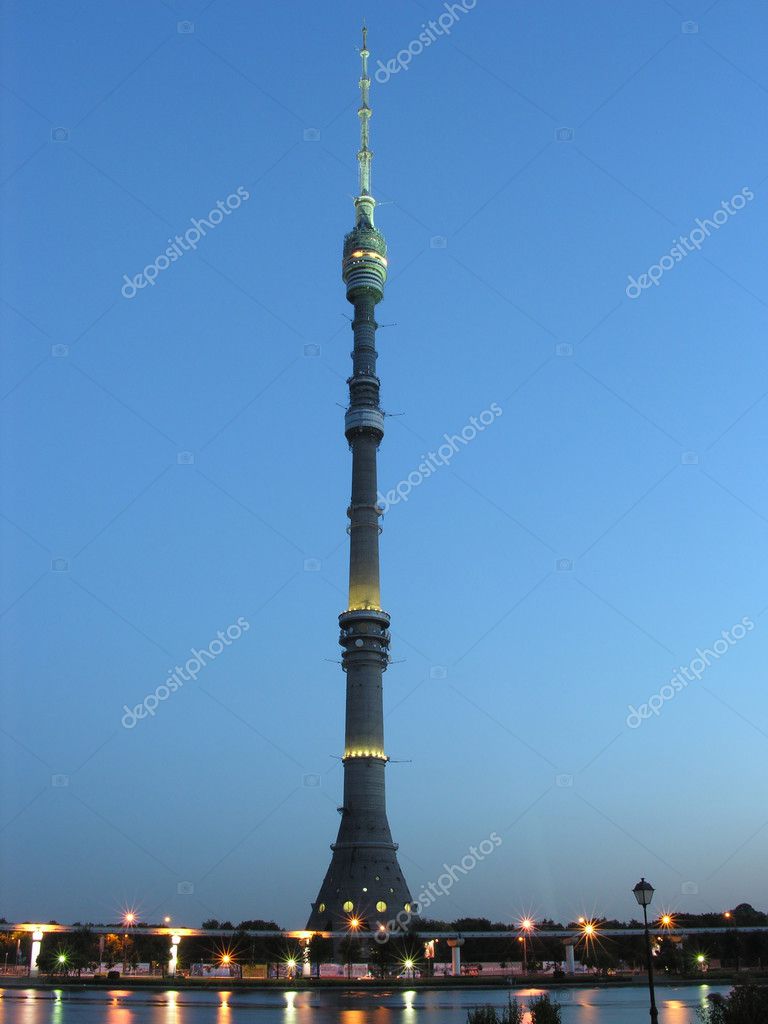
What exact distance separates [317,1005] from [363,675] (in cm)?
7561

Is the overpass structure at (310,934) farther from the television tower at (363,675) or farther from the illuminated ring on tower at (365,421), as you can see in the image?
the illuminated ring on tower at (365,421)

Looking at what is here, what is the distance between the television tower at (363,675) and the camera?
12638 cm

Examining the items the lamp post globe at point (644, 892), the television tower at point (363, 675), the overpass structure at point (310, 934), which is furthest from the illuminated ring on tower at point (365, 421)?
the lamp post globe at point (644, 892)

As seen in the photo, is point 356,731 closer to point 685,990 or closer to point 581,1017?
point 685,990

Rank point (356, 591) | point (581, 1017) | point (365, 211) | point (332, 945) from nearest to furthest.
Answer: point (581, 1017) → point (332, 945) → point (356, 591) → point (365, 211)

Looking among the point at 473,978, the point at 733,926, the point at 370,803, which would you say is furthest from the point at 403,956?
the point at 733,926

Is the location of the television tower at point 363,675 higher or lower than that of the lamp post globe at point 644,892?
higher

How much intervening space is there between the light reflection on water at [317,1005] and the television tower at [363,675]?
47.8 metres

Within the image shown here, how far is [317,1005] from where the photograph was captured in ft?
195

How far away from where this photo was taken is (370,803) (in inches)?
5108

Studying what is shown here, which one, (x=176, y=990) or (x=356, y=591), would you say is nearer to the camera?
(x=176, y=990)

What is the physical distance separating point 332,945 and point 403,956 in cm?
2308

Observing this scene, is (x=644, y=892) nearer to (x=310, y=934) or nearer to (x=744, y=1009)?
(x=744, y=1009)

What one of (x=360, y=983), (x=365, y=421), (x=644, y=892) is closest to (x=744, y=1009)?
(x=644, y=892)
